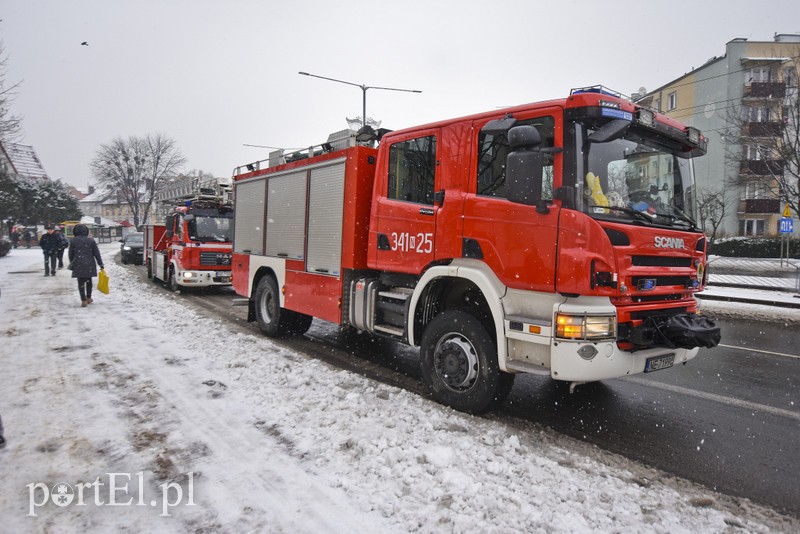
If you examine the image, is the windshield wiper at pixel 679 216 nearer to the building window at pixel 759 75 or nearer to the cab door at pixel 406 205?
the cab door at pixel 406 205

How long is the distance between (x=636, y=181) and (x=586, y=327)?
1.46 metres

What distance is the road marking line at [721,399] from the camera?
464cm

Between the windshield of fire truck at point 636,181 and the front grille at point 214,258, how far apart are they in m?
11.5

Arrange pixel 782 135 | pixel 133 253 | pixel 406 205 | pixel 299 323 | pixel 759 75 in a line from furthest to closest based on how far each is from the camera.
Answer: pixel 759 75
pixel 133 253
pixel 782 135
pixel 299 323
pixel 406 205

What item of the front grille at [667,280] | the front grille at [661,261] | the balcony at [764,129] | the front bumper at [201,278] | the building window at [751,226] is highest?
the balcony at [764,129]

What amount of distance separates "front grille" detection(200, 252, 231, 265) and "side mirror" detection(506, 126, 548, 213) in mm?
11129

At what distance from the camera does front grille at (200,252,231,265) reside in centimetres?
1315

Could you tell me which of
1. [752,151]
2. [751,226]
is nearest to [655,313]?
[752,151]

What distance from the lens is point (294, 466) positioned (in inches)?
129

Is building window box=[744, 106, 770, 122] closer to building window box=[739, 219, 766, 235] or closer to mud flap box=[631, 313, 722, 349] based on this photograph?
building window box=[739, 219, 766, 235]

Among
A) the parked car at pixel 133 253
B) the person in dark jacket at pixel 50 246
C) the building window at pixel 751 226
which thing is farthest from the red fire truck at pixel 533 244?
the building window at pixel 751 226

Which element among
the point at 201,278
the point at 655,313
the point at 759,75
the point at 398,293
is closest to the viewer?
the point at 655,313

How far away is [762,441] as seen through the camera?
3.98 m

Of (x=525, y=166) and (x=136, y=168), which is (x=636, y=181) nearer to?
(x=525, y=166)
